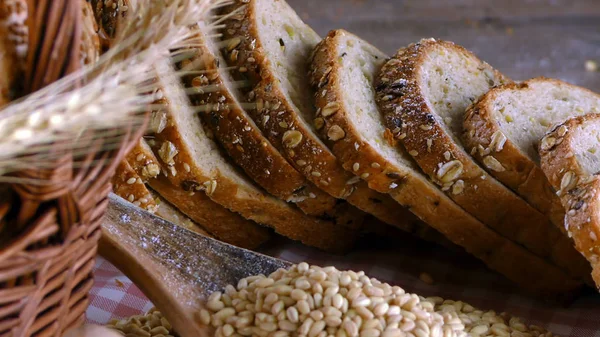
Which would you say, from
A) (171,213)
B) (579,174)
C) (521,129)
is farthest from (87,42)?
(521,129)

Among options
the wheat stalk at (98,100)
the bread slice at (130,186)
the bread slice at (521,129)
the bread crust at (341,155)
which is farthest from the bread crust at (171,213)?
the wheat stalk at (98,100)

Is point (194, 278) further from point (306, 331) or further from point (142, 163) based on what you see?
point (142, 163)

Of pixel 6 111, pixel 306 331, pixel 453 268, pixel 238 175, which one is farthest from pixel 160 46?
pixel 453 268

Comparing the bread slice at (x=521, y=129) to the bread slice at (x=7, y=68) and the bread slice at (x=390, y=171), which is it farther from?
the bread slice at (x=7, y=68)

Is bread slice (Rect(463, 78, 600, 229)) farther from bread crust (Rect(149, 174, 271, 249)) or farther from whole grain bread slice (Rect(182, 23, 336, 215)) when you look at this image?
bread crust (Rect(149, 174, 271, 249))

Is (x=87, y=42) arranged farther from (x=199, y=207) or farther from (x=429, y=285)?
(x=429, y=285)
